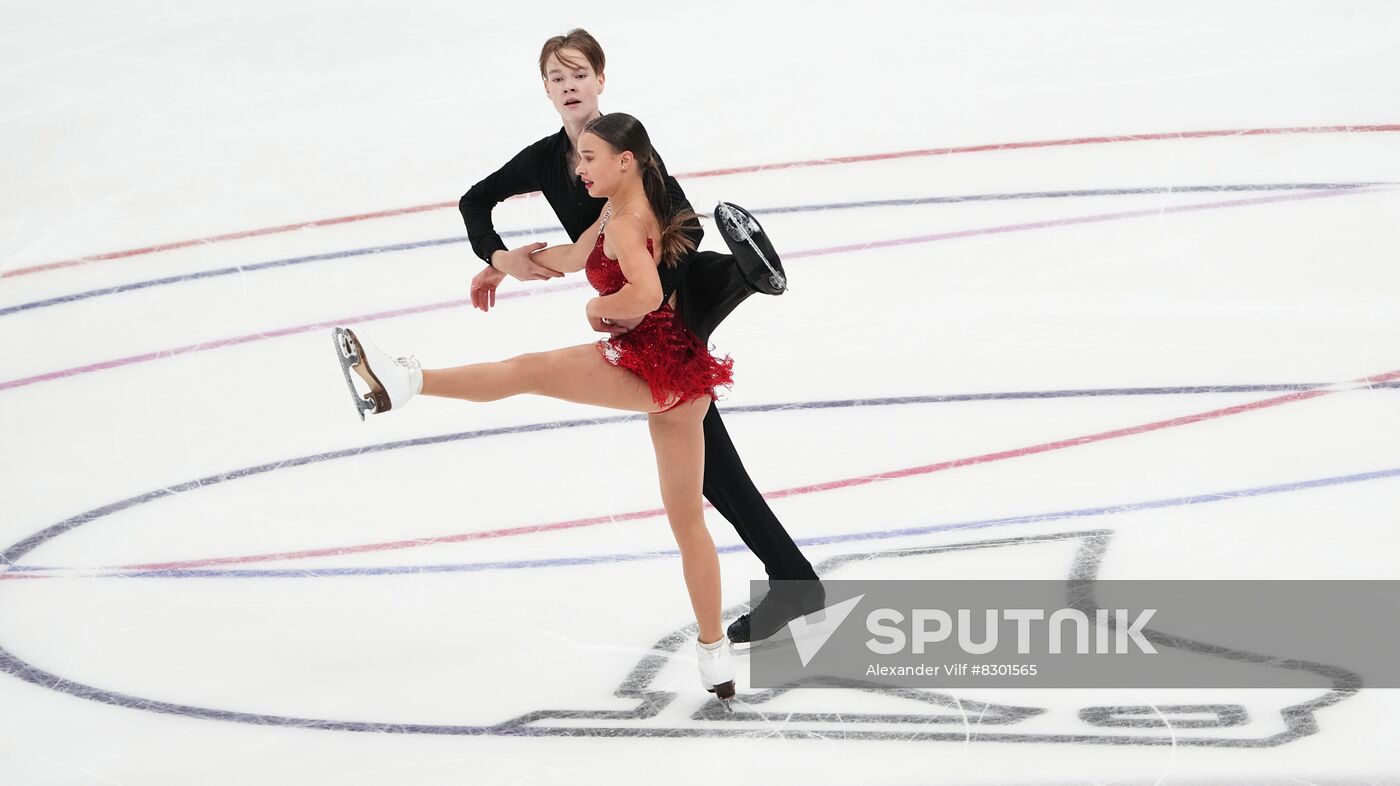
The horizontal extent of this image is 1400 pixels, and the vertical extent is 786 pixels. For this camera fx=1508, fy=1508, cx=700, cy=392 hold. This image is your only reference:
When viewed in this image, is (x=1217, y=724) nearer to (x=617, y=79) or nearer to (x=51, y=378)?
(x=51, y=378)

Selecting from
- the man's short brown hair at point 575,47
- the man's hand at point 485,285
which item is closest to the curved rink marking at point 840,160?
the man's hand at point 485,285

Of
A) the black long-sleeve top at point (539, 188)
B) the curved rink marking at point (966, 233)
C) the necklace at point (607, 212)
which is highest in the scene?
the curved rink marking at point (966, 233)

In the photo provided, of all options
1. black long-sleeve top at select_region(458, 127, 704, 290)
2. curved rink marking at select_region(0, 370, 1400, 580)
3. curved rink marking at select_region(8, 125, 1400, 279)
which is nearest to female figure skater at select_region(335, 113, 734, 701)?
black long-sleeve top at select_region(458, 127, 704, 290)

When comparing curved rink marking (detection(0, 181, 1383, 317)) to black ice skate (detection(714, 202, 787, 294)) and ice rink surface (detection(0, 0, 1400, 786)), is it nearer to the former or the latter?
ice rink surface (detection(0, 0, 1400, 786))

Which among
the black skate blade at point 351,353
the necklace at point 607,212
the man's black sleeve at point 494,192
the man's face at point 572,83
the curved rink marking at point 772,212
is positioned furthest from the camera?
the curved rink marking at point 772,212

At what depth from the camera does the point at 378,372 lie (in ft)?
10.3

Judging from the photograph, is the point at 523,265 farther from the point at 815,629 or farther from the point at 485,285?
the point at 815,629

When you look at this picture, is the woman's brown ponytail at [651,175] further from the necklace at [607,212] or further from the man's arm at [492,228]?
the man's arm at [492,228]

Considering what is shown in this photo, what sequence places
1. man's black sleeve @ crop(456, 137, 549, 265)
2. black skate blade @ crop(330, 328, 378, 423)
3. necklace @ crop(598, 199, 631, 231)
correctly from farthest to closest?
man's black sleeve @ crop(456, 137, 549, 265)
necklace @ crop(598, 199, 631, 231)
black skate blade @ crop(330, 328, 378, 423)

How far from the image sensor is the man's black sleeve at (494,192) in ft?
12.3

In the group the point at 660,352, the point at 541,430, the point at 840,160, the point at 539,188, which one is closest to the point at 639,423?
the point at 541,430

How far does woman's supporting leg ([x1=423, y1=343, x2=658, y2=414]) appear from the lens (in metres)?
3.19

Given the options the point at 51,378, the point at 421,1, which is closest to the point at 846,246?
the point at 51,378

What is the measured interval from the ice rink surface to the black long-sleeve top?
949mm
